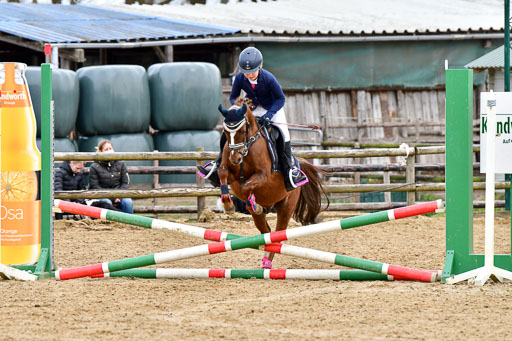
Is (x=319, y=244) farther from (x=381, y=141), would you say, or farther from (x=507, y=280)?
(x=381, y=141)

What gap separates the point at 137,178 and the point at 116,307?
30.7ft

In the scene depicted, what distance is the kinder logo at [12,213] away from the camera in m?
7.09

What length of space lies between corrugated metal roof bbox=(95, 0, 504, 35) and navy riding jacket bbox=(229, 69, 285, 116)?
11509 millimetres

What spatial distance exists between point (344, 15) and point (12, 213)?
17.6 meters

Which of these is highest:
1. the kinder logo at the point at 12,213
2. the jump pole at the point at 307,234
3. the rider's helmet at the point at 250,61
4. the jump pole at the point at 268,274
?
the rider's helmet at the point at 250,61

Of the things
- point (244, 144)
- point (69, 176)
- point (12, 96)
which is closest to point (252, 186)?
point (244, 144)

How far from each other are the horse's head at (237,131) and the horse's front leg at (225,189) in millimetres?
117

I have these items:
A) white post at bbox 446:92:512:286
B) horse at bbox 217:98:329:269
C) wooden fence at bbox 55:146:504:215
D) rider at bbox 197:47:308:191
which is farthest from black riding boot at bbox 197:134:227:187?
wooden fence at bbox 55:146:504:215

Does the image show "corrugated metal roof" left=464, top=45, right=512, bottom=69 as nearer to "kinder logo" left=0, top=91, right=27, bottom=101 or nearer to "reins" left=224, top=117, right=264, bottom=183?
"reins" left=224, top=117, right=264, bottom=183

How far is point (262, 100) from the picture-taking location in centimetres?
788

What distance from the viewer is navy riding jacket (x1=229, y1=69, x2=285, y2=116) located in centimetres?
766

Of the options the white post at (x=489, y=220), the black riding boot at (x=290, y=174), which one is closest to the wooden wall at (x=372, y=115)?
the black riding boot at (x=290, y=174)

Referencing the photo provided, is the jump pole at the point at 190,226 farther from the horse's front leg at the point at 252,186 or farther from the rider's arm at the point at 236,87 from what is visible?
the rider's arm at the point at 236,87

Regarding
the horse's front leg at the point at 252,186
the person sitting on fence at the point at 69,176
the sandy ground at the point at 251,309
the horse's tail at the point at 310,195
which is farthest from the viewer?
the person sitting on fence at the point at 69,176
